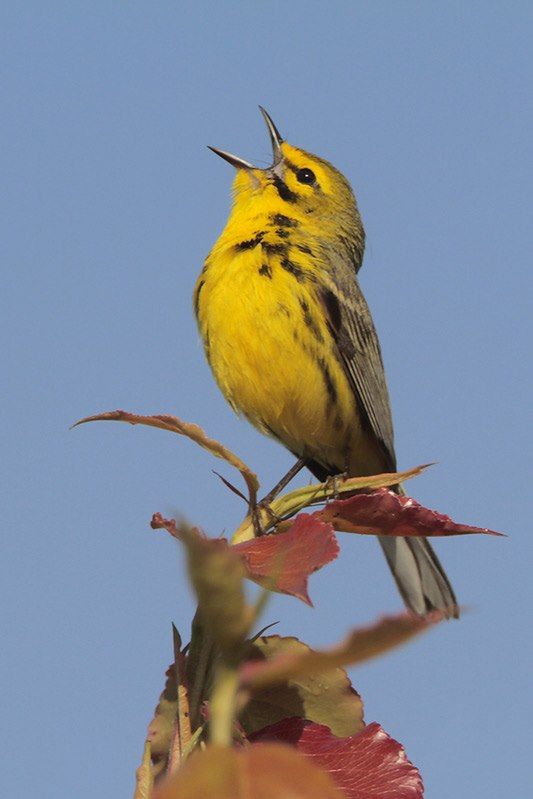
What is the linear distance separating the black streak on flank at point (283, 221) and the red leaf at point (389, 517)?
527 centimetres

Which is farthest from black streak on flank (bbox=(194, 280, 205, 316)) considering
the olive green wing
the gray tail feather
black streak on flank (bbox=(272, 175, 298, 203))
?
the gray tail feather

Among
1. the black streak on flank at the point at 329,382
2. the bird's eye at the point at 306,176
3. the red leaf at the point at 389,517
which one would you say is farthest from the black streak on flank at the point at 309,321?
the red leaf at the point at 389,517

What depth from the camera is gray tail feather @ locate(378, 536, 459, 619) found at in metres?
6.47

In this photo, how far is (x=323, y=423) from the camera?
6398mm

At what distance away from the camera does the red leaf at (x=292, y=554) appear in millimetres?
1173

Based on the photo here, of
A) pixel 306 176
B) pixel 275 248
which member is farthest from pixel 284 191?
pixel 275 248

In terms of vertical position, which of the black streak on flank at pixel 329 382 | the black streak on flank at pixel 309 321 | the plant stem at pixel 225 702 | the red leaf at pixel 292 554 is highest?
the black streak on flank at pixel 309 321

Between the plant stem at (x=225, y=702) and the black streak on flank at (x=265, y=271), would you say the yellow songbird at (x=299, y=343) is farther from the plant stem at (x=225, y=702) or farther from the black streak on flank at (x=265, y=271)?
the plant stem at (x=225, y=702)

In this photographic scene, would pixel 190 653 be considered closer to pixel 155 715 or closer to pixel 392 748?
pixel 155 715

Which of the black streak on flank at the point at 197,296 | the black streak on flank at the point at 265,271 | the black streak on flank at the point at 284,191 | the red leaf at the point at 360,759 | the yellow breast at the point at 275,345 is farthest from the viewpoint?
the black streak on flank at the point at 284,191

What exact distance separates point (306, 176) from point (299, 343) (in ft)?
6.19

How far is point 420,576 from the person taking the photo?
6555 millimetres

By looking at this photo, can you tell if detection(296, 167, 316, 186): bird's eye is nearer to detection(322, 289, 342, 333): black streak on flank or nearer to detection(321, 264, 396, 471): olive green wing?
detection(321, 264, 396, 471): olive green wing

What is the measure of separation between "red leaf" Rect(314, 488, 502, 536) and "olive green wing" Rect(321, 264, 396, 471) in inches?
190
